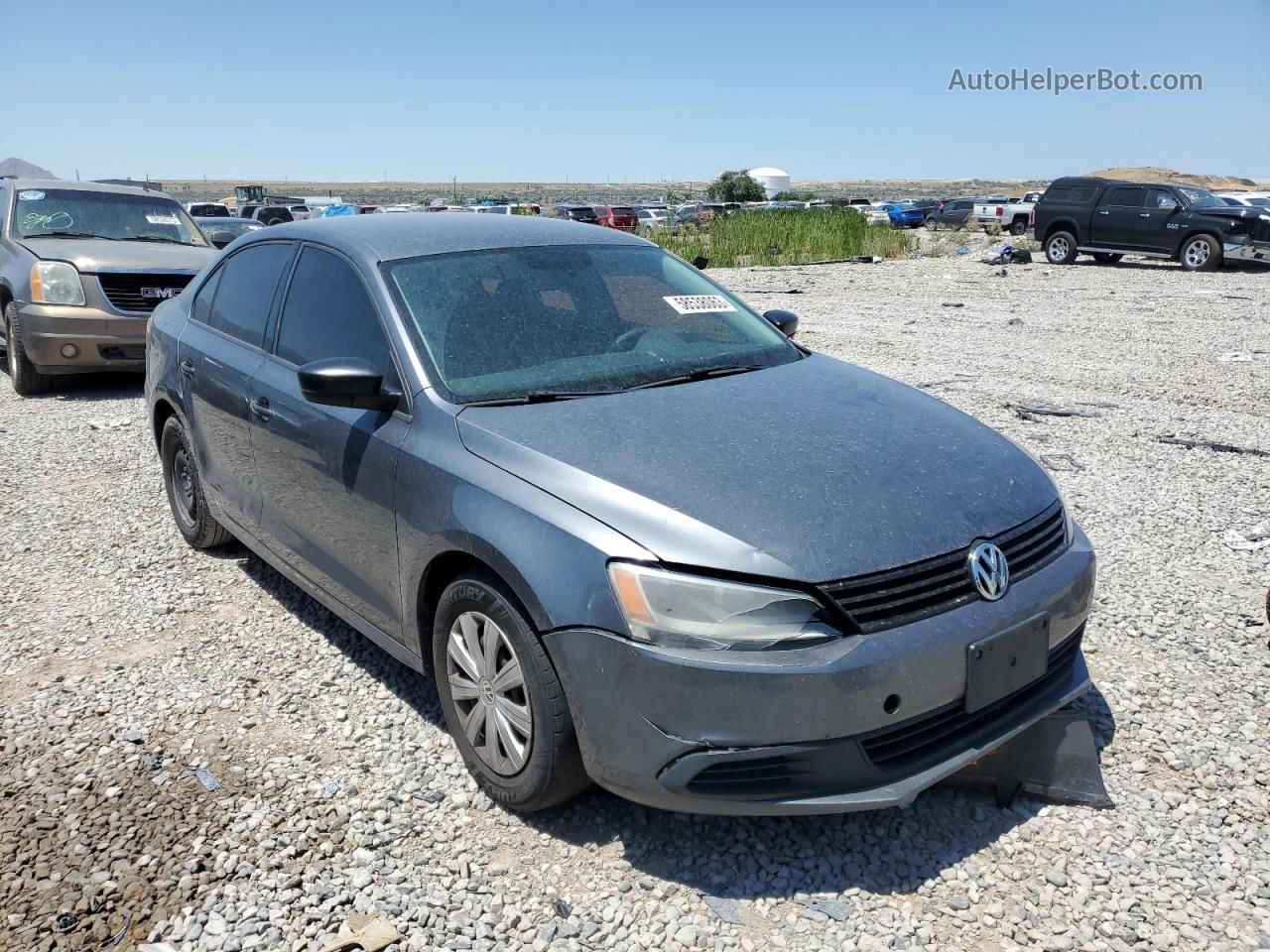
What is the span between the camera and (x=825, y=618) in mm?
2449

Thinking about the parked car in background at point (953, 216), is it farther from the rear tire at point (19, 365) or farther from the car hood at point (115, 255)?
the rear tire at point (19, 365)

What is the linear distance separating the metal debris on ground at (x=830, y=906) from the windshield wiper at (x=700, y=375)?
168cm

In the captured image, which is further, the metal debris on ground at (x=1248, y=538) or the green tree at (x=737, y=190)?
the green tree at (x=737, y=190)

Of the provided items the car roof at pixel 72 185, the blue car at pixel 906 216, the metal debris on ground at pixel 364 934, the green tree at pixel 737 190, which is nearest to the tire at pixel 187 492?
the metal debris on ground at pixel 364 934

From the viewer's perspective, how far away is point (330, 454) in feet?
11.4

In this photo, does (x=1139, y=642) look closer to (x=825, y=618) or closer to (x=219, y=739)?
(x=825, y=618)

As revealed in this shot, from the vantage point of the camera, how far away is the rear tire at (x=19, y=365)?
349 inches

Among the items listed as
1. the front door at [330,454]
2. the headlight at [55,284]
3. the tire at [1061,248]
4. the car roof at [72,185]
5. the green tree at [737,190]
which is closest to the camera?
the front door at [330,454]

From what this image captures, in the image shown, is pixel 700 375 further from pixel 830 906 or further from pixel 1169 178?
pixel 1169 178

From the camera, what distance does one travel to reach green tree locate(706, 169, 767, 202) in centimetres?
8050

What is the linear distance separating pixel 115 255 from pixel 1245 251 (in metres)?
20.3

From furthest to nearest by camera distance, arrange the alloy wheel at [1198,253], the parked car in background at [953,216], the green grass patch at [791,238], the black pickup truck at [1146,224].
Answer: the parked car in background at [953,216], the green grass patch at [791,238], the alloy wheel at [1198,253], the black pickup truck at [1146,224]

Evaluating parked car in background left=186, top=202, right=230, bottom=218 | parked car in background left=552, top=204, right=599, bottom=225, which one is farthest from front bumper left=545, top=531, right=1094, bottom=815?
parked car in background left=186, top=202, right=230, bottom=218

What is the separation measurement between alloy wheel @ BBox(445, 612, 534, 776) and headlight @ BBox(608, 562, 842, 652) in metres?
0.49
